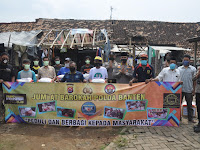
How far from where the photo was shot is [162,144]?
12.2 ft

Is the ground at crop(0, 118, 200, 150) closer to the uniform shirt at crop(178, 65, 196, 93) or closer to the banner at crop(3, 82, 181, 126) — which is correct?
the banner at crop(3, 82, 181, 126)

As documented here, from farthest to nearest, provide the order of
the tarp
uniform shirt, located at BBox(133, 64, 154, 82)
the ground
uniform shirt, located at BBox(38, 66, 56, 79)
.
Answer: the tarp, uniform shirt, located at BBox(38, 66, 56, 79), uniform shirt, located at BBox(133, 64, 154, 82), the ground

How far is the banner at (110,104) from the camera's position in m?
4.64

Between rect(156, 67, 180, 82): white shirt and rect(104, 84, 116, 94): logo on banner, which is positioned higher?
rect(156, 67, 180, 82): white shirt

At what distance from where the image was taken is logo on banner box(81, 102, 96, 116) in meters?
4.66

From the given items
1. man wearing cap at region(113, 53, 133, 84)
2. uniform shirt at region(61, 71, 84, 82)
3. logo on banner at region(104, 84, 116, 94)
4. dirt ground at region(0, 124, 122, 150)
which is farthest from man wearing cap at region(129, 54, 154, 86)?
uniform shirt at region(61, 71, 84, 82)

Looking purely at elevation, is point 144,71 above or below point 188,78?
above

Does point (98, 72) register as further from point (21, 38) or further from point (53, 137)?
point (21, 38)

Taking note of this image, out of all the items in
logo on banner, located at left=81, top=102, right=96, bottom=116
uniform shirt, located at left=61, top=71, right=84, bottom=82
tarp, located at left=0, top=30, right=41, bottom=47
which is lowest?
logo on banner, located at left=81, top=102, right=96, bottom=116

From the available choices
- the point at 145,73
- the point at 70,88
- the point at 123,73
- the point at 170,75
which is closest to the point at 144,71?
the point at 145,73

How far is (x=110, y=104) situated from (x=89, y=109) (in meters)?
0.57

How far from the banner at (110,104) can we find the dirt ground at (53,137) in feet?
0.69

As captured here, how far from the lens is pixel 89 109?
466cm

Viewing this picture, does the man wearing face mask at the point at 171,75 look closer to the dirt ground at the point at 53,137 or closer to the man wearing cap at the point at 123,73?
the man wearing cap at the point at 123,73
